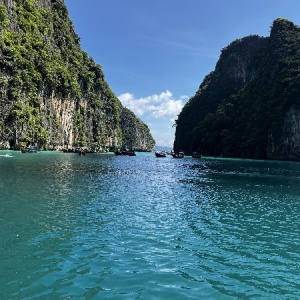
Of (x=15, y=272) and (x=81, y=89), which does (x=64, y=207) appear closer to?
(x=15, y=272)

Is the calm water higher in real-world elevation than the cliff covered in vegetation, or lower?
lower

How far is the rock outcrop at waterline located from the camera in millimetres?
93250

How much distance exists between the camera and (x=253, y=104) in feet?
455

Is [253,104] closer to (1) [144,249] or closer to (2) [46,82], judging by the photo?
(2) [46,82]

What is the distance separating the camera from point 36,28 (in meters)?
117

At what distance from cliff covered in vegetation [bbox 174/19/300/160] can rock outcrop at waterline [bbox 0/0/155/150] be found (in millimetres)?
56139

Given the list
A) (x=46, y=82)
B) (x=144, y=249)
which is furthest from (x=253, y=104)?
(x=144, y=249)

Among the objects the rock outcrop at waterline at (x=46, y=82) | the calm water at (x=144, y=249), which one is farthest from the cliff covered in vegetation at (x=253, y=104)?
the calm water at (x=144, y=249)

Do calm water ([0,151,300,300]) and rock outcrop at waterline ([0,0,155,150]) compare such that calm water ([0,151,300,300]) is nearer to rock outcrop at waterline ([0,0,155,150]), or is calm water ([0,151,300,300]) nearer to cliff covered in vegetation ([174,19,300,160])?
rock outcrop at waterline ([0,0,155,150])

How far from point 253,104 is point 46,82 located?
81.5 metres

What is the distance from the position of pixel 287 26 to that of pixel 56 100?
98.8 meters

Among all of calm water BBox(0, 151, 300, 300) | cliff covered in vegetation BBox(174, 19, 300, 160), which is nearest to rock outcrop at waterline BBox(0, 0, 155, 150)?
cliff covered in vegetation BBox(174, 19, 300, 160)

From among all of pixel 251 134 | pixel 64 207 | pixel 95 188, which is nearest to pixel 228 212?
pixel 64 207

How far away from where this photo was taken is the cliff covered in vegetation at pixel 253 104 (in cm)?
11425
